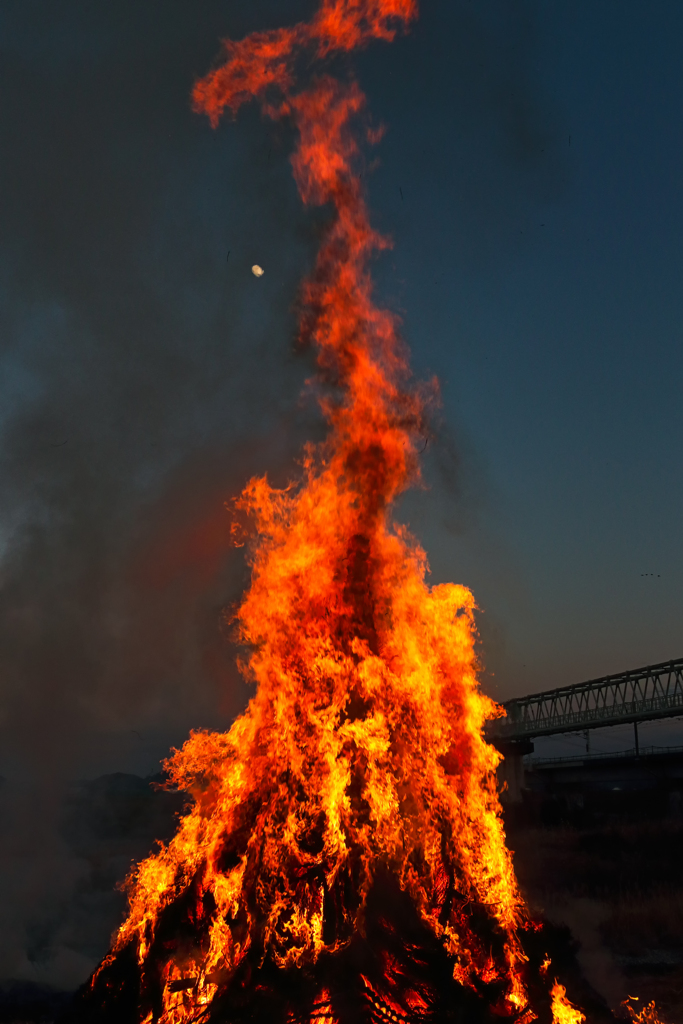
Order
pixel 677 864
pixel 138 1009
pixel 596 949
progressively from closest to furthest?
pixel 138 1009, pixel 596 949, pixel 677 864

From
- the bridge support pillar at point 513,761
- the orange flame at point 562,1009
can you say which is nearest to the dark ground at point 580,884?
the orange flame at point 562,1009

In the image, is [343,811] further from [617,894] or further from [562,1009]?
[617,894]

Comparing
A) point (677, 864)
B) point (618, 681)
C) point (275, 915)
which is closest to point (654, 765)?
point (618, 681)

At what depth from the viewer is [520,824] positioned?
46.4 metres

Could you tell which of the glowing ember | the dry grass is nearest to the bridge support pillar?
the dry grass

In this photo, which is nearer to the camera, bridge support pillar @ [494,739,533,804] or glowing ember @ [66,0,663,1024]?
glowing ember @ [66,0,663,1024]

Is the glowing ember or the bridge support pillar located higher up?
the bridge support pillar

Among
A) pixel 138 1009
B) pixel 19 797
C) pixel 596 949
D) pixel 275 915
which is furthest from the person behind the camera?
pixel 19 797

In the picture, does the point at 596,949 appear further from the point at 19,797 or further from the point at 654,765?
the point at 654,765

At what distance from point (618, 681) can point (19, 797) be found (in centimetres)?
4214

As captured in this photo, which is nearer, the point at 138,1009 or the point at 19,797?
the point at 138,1009

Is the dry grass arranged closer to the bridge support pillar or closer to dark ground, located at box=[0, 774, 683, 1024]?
dark ground, located at box=[0, 774, 683, 1024]

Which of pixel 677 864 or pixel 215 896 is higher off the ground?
pixel 677 864

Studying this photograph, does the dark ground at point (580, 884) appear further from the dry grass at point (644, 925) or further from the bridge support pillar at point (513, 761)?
the bridge support pillar at point (513, 761)
